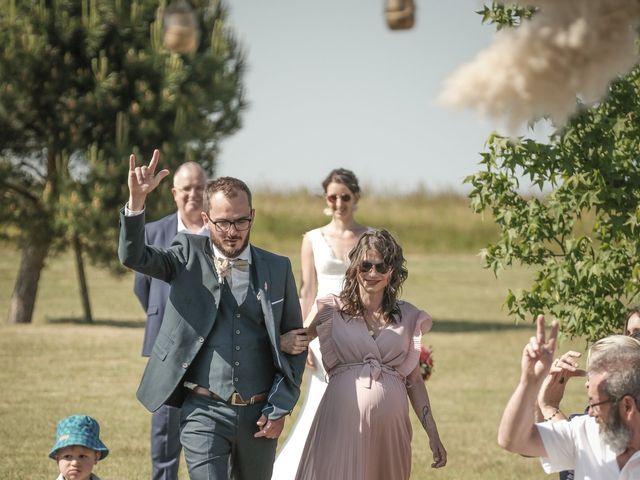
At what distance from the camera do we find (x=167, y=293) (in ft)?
26.2

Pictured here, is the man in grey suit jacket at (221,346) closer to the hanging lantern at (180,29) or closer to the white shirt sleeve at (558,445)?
the hanging lantern at (180,29)

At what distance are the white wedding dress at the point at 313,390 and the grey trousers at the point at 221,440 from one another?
7.50 feet

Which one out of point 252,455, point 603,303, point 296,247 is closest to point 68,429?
point 252,455

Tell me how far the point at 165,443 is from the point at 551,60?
5.49 metres

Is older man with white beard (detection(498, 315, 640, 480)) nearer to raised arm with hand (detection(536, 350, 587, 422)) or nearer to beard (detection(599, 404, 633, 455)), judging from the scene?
beard (detection(599, 404, 633, 455))

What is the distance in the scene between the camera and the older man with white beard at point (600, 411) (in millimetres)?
4254

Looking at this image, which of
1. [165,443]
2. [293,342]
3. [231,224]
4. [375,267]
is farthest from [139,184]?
[165,443]

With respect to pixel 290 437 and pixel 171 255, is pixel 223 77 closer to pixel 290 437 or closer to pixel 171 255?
pixel 290 437

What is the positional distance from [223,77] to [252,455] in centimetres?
2216

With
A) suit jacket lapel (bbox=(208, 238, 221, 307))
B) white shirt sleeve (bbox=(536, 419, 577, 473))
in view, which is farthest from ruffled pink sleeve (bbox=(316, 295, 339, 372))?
white shirt sleeve (bbox=(536, 419, 577, 473))

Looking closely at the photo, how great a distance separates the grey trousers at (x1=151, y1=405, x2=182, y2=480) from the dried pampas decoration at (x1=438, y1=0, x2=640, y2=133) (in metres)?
5.19

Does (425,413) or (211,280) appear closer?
(211,280)

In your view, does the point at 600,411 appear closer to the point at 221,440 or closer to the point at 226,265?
the point at 221,440

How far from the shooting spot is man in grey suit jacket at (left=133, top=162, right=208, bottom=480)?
7.84 meters
